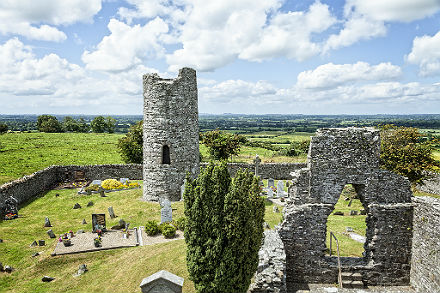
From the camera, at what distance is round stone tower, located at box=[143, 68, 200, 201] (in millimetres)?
20484

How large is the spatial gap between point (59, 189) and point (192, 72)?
1847 cm

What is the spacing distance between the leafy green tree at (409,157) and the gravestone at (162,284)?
19.3 meters

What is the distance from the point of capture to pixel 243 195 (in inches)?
320

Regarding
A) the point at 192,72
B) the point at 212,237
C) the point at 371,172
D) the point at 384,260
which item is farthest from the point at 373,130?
the point at 192,72

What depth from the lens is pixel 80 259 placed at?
44.5 feet

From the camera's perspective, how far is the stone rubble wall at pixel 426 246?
930 cm

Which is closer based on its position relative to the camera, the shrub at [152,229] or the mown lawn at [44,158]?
the shrub at [152,229]

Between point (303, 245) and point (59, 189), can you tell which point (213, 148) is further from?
point (303, 245)

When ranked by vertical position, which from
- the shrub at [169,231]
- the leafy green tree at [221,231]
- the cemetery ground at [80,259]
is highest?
the leafy green tree at [221,231]

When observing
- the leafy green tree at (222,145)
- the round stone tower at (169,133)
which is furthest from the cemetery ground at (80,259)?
the leafy green tree at (222,145)

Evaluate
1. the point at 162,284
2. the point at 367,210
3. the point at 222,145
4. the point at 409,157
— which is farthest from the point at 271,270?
the point at 222,145

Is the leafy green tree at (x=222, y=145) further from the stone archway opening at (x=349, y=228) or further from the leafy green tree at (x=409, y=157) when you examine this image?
the leafy green tree at (x=409, y=157)

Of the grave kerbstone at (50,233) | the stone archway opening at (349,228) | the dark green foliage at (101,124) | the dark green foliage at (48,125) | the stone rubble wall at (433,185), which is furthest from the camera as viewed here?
the dark green foliage at (101,124)

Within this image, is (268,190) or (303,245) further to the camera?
(268,190)
